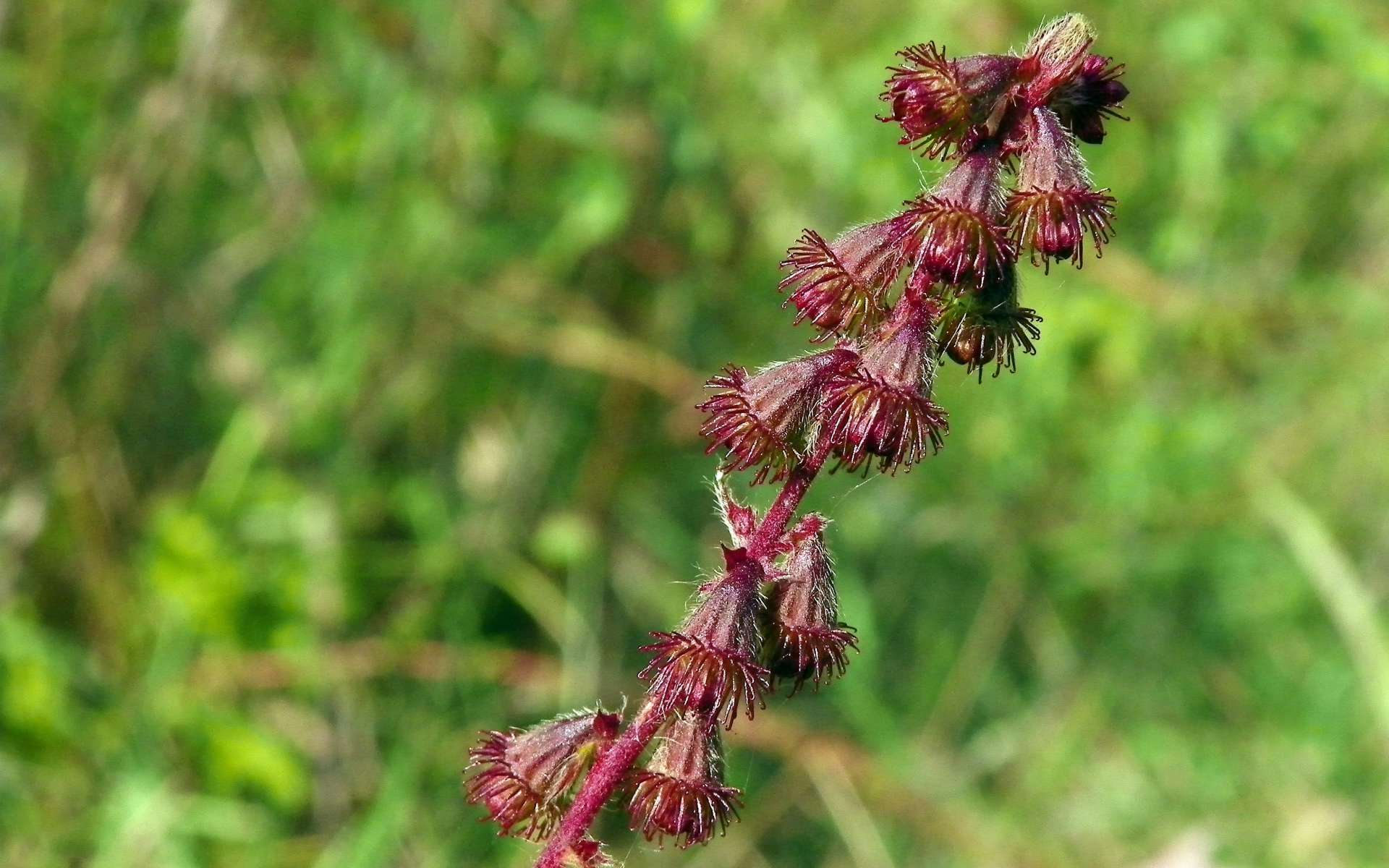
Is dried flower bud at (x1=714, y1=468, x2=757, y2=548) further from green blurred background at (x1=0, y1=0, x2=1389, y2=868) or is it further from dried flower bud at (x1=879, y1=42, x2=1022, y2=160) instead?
green blurred background at (x1=0, y1=0, x2=1389, y2=868)

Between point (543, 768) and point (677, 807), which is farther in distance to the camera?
point (543, 768)

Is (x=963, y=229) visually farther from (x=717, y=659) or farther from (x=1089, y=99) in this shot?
(x=717, y=659)

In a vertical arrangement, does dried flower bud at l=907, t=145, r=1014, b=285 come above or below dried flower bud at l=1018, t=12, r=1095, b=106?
below

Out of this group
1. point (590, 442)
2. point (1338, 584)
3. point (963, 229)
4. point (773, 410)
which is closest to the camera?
point (963, 229)

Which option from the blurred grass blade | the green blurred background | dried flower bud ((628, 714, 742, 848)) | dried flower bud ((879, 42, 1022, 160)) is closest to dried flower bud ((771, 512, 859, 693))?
dried flower bud ((628, 714, 742, 848))

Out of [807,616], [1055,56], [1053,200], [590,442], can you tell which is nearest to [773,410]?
[807,616]

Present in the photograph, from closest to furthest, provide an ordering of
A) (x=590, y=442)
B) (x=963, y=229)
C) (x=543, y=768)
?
(x=963, y=229)
(x=543, y=768)
(x=590, y=442)

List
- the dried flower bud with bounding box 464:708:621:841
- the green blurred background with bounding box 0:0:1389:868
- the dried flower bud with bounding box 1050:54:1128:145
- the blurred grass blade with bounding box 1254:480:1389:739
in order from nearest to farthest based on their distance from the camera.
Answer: the dried flower bud with bounding box 1050:54:1128:145 → the dried flower bud with bounding box 464:708:621:841 → the green blurred background with bounding box 0:0:1389:868 → the blurred grass blade with bounding box 1254:480:1389:739

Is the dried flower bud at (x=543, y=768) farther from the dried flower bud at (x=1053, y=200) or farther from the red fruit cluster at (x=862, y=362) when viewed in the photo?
the dried flower bud at (x=1053, y=200)
